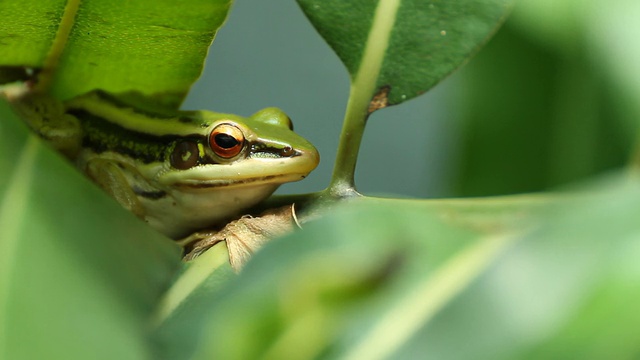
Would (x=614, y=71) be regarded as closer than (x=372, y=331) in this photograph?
No

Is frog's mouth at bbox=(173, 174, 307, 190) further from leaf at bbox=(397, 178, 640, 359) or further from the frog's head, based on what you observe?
leaf at bbox=(397, 178, 640, 359)

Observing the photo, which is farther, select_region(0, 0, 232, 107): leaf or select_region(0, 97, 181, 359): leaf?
select_region(0, 0, 232, 107): leaf

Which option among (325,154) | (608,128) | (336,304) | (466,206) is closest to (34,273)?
(336,304)

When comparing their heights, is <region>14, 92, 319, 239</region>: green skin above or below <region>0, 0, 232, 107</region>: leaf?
below

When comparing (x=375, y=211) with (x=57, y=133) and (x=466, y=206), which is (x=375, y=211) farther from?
(x=57, y=133)

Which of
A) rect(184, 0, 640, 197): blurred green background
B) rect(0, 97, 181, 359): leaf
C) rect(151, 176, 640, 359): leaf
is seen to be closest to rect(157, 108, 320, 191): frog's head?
rect(184, 0, 640, 197): blurred green background

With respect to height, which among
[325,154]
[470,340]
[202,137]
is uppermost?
[470,340]

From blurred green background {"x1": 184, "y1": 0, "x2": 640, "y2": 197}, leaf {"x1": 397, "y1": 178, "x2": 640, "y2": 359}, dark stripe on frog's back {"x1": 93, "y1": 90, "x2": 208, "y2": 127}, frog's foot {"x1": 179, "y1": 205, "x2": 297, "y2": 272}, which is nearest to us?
leaf {"x1": 397, "y1": 178, "x2": 640, "y2": 359}
